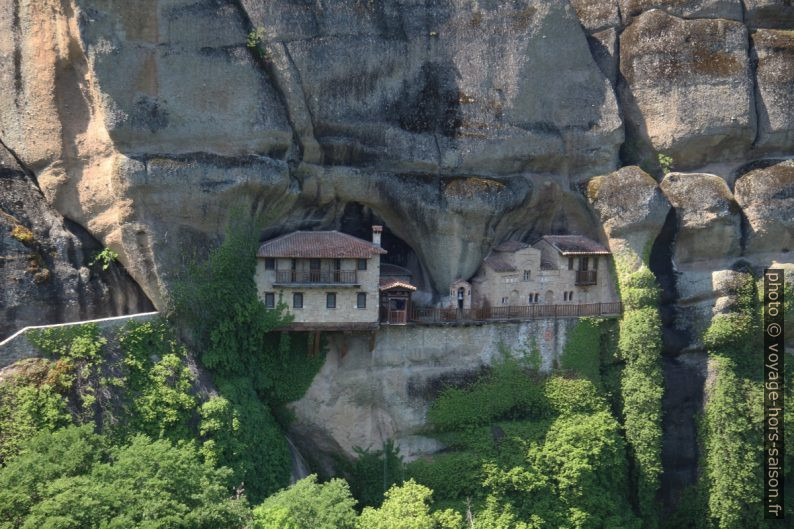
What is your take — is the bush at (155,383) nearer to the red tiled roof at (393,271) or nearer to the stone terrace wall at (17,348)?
the stone terrace wall at (17,348)

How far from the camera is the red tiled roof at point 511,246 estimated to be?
36156mm

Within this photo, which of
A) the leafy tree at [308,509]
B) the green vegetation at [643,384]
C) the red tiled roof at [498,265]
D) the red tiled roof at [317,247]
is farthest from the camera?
the red tiled roof at [498,265]

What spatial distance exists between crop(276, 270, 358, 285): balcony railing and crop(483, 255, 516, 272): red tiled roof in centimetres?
565

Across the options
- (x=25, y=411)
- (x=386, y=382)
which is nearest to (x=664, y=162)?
(x=386, y=382)

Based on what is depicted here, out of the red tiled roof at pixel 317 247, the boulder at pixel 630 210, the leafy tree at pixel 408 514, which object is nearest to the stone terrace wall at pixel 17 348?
the red tiled roof at pixel 317 247

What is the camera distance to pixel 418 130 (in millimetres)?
35094

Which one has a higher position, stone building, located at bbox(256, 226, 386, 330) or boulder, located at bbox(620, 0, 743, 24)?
boulder, located at bbox(620, 0, 743, 24)

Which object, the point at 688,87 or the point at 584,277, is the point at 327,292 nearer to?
the point at 584,277

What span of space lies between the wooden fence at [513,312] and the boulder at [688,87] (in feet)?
21.5

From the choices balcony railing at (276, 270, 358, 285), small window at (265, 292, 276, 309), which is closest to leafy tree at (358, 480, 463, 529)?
balcony railing at (276, 270, 358, 285)

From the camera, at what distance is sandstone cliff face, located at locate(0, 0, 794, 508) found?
100 ft

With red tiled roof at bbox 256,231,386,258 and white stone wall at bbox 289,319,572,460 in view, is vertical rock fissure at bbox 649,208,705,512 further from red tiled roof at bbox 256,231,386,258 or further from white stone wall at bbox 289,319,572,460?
red tiled roof at bbox 256,231,386,258

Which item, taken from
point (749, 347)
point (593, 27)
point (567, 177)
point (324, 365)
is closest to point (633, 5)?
point (593, 27)

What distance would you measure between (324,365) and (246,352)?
2957mm
